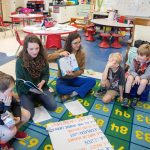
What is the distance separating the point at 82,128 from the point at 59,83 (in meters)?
0.72

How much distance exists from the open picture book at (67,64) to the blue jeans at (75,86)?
0.13 metres

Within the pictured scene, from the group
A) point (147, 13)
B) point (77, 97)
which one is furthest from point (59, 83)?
point (147, 13)

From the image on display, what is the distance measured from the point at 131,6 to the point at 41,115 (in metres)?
4.99

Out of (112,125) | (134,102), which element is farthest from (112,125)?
(134,102)

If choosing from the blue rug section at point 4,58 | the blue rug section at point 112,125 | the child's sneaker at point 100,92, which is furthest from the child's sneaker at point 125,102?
the blue rug section at point 4,58

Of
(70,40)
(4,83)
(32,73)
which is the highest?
(70,40)

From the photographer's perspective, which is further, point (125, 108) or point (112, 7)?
point (112, 7)

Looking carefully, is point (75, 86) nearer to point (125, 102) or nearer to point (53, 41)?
point (125, 102)

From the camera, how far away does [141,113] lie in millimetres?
2051

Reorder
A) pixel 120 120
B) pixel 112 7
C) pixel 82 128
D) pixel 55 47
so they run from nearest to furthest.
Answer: pixel 82 128 → pixel 120 120 → pixel 55 47 → pixel 112 7

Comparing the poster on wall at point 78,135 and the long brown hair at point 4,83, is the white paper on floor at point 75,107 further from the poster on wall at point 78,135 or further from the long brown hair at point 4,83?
the long brown hair at point 4,83

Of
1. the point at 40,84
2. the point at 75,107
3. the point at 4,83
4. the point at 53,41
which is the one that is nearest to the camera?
the point at 4,83

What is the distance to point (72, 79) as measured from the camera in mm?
2330

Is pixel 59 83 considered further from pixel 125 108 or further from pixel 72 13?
pixel 72 13
